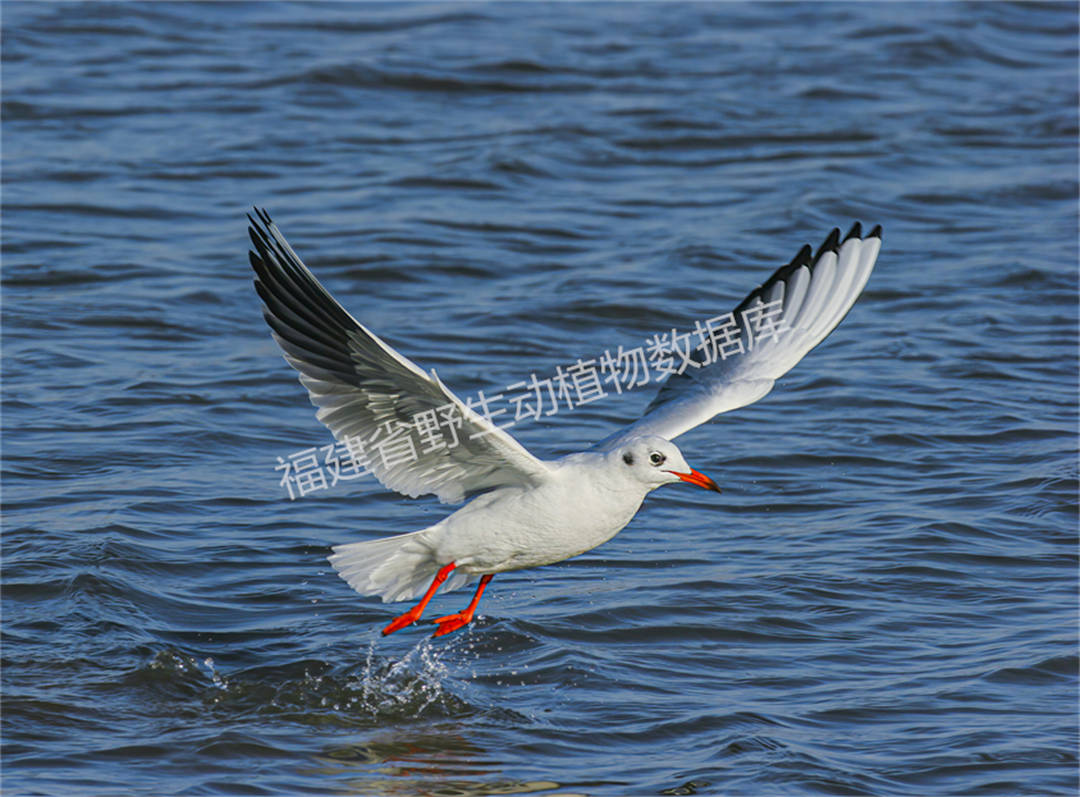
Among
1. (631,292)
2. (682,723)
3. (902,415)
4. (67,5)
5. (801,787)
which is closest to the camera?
(801,787)

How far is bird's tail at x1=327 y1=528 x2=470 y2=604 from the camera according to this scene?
21.1 ft

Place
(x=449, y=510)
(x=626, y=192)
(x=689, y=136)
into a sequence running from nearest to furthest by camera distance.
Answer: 1. (x=449, y=510)
2. (x=626, y=192)
3. (x=689, y=136)

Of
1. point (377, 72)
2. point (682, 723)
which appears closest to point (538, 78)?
point (377, 72)

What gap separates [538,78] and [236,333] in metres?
7.82

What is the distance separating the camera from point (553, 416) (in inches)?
393

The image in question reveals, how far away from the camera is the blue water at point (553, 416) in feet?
20.6

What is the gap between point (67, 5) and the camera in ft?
65.5

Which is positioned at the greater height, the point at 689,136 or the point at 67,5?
the point at 67,5

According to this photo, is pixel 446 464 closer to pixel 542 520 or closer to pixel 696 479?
pixel 542 520

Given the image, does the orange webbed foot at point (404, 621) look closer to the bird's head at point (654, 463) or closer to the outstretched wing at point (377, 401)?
the outstretched wing at point (377, 401)

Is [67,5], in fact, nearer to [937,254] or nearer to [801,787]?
[937,254]

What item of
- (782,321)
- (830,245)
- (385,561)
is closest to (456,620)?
(385,561)

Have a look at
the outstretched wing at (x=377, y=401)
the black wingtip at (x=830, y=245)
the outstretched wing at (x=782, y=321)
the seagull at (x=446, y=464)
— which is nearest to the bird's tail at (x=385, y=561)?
the seagull at (x=446, y=464)

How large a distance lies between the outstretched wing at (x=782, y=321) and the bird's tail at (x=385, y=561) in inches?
52.9
